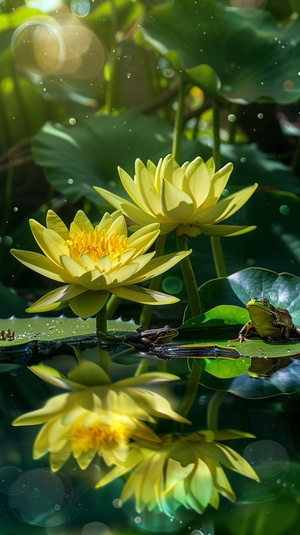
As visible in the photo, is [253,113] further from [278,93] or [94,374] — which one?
[94,374]

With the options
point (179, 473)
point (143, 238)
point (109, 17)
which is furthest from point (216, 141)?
point (179, 473)

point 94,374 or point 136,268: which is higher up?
point 136,268

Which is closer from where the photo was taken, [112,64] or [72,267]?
[72,267]

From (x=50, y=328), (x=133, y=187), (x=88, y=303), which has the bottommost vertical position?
(x=50, y=328)

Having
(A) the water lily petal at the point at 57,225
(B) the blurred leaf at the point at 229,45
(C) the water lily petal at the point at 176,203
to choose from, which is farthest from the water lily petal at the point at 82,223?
(B) the blurred leaf at the point at 229,45

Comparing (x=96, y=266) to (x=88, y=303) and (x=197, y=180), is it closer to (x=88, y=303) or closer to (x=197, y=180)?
(x=88, y=303)

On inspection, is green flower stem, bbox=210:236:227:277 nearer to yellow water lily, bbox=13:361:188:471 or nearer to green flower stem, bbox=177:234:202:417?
green flower stem, bbox=177:234:202:417

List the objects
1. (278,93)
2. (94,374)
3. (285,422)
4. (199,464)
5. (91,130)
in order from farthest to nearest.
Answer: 1. (91,130)
2. (278,93)
3. (94,374)
4. (285,422)
5. (199,464)

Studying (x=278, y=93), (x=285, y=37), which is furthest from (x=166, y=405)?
(x=285, y=37)

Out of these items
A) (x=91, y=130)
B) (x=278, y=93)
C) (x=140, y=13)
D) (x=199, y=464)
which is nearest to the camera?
(x=199, y=464)
